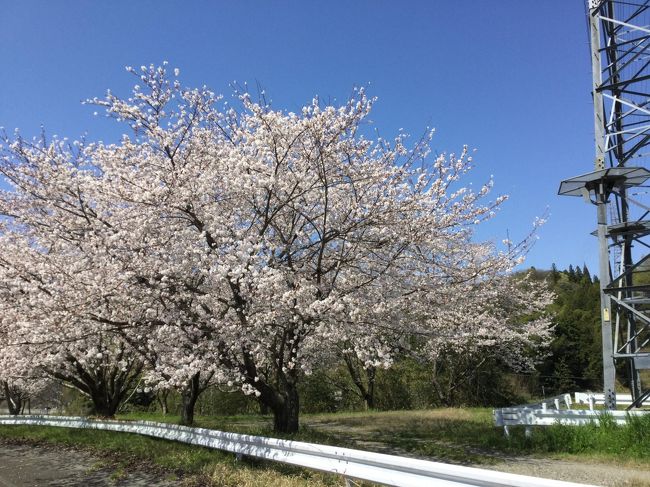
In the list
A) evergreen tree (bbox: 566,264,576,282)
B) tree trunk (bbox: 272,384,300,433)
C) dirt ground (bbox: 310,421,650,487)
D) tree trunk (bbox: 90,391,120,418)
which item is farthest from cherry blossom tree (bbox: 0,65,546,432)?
evergreen tree (bbox: 566,264,576,282)

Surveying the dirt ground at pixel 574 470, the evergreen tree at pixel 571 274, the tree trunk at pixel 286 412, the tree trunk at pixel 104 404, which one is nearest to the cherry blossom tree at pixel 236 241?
the tree trunk at pixel 286 412

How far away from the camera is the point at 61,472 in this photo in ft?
30.3

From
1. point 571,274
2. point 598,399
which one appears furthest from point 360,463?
point 571,274

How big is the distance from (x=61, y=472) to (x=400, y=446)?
274 inches

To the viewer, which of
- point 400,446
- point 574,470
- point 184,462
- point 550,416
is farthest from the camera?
point 400,446

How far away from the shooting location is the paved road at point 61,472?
8.14 metres

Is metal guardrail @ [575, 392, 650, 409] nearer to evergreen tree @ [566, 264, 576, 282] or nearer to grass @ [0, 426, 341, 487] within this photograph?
grass @ [0, 426, 341, 487]

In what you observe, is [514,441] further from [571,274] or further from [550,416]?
[571,274]

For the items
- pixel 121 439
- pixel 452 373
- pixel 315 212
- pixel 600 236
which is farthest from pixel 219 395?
pixel 600 236

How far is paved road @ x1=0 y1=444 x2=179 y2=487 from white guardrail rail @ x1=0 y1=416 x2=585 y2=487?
1.18 meters

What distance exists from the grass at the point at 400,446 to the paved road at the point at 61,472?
0.51 metres

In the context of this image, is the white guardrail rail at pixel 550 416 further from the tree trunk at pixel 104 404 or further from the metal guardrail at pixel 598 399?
the tree trunk at pixel 104 404

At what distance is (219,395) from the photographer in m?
26.9

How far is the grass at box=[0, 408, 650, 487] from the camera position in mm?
7598
